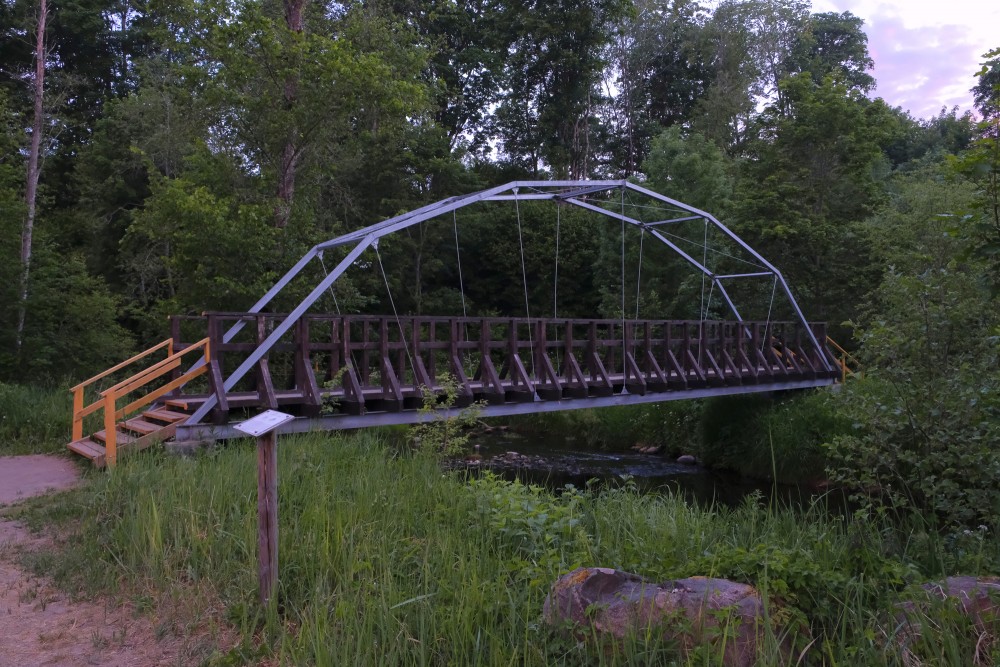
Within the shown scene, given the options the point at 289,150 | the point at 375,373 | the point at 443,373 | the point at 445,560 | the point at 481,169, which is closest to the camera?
the point at 445,560

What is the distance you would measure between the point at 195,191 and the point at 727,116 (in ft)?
88.8

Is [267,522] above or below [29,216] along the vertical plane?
below

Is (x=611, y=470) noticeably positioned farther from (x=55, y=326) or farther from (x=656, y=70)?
(x=656, y=70)

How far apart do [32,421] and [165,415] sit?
3196mm

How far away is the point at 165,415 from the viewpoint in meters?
9.69

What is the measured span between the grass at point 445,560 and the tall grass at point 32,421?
13.9 feet

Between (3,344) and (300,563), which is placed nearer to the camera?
(300,563)

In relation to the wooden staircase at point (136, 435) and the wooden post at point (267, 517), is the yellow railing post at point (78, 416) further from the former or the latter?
the wooden post at point (267, 517)

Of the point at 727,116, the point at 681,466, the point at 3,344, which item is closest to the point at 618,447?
the point at 681,466

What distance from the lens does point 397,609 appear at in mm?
3893

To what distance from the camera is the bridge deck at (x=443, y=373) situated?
32.0 ft

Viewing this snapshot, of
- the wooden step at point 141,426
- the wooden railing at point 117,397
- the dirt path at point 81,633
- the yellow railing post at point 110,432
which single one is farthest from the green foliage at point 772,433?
the dirt path at point 81,633

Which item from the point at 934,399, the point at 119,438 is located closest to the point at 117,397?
the point at 119,438

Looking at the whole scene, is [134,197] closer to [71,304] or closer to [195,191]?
[71,304]
